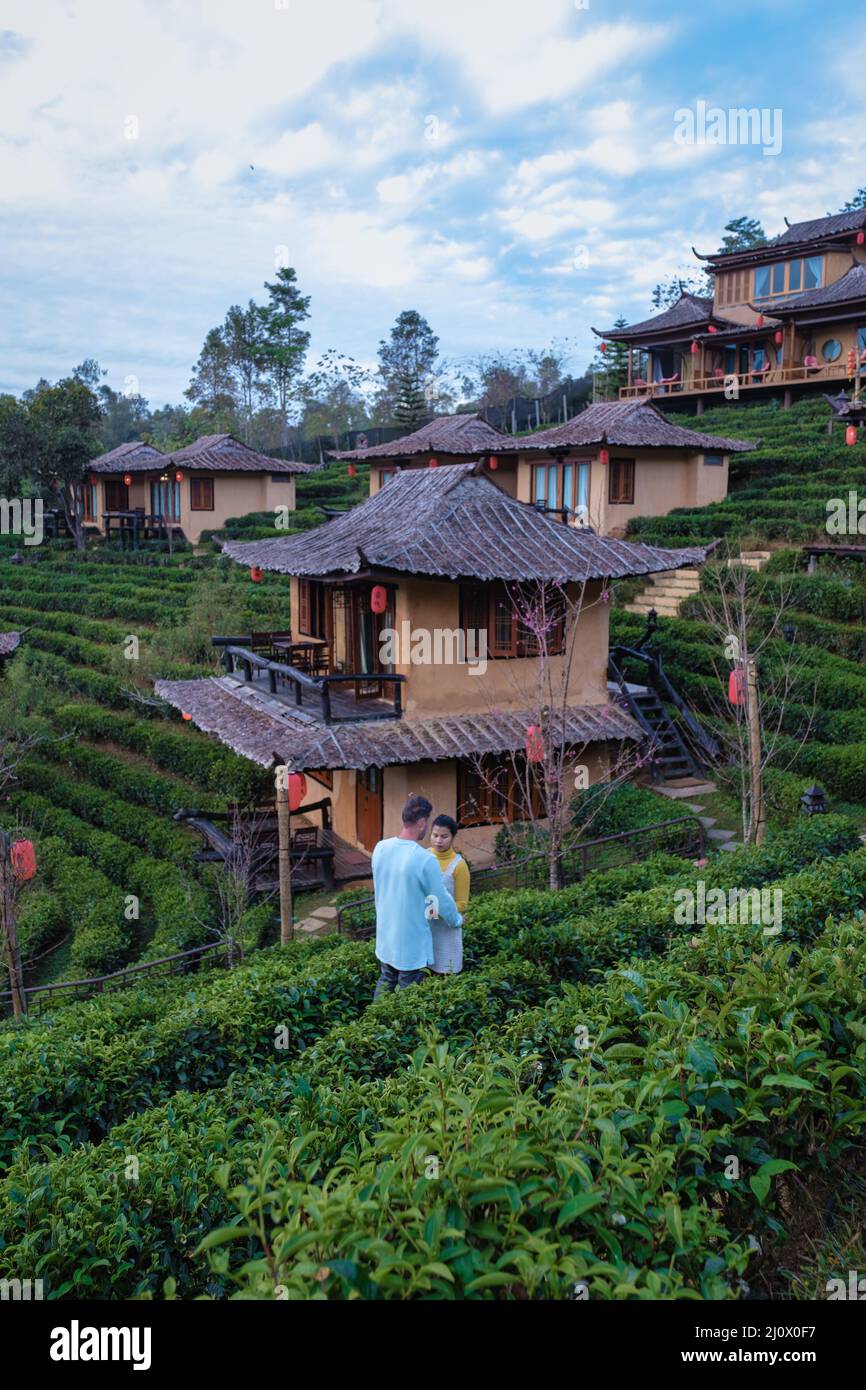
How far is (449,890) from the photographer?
748cm

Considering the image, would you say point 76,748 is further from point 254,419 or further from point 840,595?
point 254,419

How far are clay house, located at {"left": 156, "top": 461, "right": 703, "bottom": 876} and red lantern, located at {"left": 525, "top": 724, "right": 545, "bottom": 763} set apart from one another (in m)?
0.86

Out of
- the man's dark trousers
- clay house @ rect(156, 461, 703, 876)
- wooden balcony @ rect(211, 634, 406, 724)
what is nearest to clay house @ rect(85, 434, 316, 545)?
wooden balcony @ rect(211, 634, 406, 724)

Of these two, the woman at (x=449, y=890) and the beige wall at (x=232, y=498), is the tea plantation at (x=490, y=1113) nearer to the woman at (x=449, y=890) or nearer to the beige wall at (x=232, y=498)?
the woman at (x=449, y=890)

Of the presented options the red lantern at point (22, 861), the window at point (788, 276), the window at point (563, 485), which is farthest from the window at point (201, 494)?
the red lantern at point (22, 861)

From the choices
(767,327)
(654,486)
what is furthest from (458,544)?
(767,327)

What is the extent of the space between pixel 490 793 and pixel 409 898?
9.94 meters

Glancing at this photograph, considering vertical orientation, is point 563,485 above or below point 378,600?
above

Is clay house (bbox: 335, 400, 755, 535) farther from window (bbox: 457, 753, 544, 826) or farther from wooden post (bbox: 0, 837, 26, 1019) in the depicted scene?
wooden post (bbox: 0, 837, 26, 1019)

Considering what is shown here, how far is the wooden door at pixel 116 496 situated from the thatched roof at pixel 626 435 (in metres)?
21.7

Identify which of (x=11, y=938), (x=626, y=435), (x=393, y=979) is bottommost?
(x=11, y=938)

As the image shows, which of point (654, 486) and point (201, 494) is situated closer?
point (654, 486)

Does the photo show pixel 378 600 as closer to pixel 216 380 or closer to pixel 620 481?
pixel 620 481

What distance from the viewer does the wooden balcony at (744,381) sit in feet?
137
